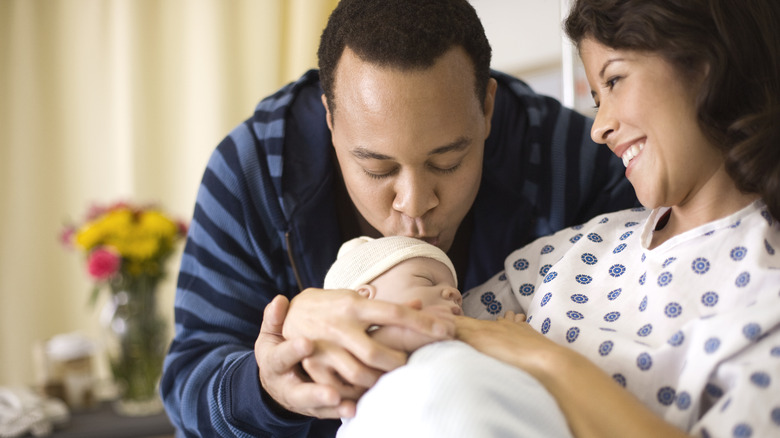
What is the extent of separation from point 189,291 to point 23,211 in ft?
6.07

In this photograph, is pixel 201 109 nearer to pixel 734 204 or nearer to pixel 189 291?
pixel 189 291

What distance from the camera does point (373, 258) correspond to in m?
1.26

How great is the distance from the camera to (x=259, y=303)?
1628mm

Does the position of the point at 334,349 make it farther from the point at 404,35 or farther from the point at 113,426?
the point at 113,426

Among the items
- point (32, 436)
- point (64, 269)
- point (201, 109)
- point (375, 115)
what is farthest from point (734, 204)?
point (64, 269)

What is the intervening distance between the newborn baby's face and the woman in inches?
3.0

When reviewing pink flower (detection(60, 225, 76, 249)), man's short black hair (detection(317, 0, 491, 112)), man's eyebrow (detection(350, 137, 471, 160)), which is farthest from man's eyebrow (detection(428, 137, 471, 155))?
pink flower (detection(60, 225, 76, 249))

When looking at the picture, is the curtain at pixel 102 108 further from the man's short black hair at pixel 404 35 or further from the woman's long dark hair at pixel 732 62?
A: the woman's long dark hair at pixel 732 62

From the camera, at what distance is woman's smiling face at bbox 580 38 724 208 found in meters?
1.14

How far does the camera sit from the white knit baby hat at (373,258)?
1.24 m

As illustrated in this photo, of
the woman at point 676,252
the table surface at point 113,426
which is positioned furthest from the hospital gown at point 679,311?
the table surface at point 113,426

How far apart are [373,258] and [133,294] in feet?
5.32

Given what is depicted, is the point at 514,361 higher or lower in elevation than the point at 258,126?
lower

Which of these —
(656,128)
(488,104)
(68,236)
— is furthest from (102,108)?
(656,128)
